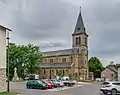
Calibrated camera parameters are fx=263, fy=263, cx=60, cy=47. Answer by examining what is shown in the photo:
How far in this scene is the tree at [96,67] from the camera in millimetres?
121350

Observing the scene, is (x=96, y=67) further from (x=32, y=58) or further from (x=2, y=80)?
(x=2, y=80)

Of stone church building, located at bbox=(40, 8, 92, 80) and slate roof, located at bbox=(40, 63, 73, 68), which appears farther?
slate roof, located at bbox=(40, 63, 73, 68)

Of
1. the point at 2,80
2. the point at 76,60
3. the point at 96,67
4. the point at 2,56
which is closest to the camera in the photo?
the point at 2,80

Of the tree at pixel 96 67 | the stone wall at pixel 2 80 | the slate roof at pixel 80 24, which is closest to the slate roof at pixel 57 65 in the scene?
the slate roof at pixel 80 24

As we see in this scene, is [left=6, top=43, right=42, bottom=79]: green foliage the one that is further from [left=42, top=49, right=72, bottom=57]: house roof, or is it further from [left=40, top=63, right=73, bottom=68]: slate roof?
[left=42, top=49, right=72, bottom=57]: house roof

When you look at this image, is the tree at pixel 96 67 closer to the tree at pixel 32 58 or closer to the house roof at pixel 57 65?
the house roof at pixel 57 65

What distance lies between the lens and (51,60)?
116 metres

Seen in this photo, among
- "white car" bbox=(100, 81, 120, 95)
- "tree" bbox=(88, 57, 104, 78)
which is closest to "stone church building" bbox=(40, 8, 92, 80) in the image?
"tree" bbox=(88, 57, 104, 78)

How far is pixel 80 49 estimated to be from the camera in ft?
333

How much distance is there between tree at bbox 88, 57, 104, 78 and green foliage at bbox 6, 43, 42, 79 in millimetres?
46122

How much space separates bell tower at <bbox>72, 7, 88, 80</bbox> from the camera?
4001 inches

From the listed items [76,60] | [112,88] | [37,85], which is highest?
[76,60]

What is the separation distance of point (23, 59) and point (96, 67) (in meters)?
52.8

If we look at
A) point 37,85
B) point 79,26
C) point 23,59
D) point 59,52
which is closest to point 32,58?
point 23,59
